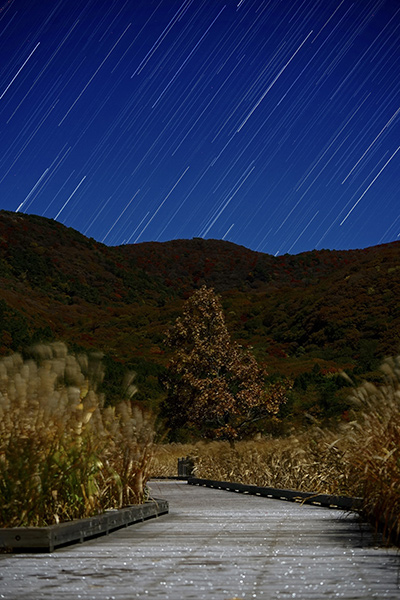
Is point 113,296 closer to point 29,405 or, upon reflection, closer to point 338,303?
point 338,303

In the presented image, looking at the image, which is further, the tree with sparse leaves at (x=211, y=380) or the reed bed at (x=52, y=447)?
the tree with sparse leaves at (x=211, y=380)

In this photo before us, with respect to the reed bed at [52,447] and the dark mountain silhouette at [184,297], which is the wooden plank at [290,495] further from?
the dark mountain silhouette at [184,297]

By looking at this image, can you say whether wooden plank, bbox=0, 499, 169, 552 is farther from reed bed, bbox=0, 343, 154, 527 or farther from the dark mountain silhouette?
the dark mountain silhouette

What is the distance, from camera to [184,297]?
7706 centimetres

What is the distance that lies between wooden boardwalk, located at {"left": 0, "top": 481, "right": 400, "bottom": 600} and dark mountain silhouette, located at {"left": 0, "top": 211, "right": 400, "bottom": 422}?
26.3 metres

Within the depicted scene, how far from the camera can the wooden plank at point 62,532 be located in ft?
21.3

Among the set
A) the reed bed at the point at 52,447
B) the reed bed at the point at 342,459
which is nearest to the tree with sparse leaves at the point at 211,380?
the reed bed at the point at 342,459

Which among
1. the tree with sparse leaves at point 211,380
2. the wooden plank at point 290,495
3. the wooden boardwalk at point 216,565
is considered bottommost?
the wooden plank at point 290,495

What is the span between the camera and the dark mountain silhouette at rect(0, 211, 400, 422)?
44.2 meters

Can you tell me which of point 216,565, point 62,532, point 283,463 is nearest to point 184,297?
point 283,463

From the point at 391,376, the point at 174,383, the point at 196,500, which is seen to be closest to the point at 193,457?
the point at 174,383

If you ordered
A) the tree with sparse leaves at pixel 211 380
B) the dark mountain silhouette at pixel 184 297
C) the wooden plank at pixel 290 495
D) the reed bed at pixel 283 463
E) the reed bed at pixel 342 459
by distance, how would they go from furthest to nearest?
the dark mountain silhouette at pixel 184 297 < the tree with sparse leaves at pixel 211 380 < the reed bed at pixel 283 463 < the wooden plank at pixel 290 495 < the reed bed at pixel 342 459

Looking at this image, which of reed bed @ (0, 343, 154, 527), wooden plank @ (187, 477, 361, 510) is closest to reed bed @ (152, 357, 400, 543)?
wooden plank @ (187, 477, 361, 510)

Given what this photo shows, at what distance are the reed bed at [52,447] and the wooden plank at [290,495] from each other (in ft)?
8.70
